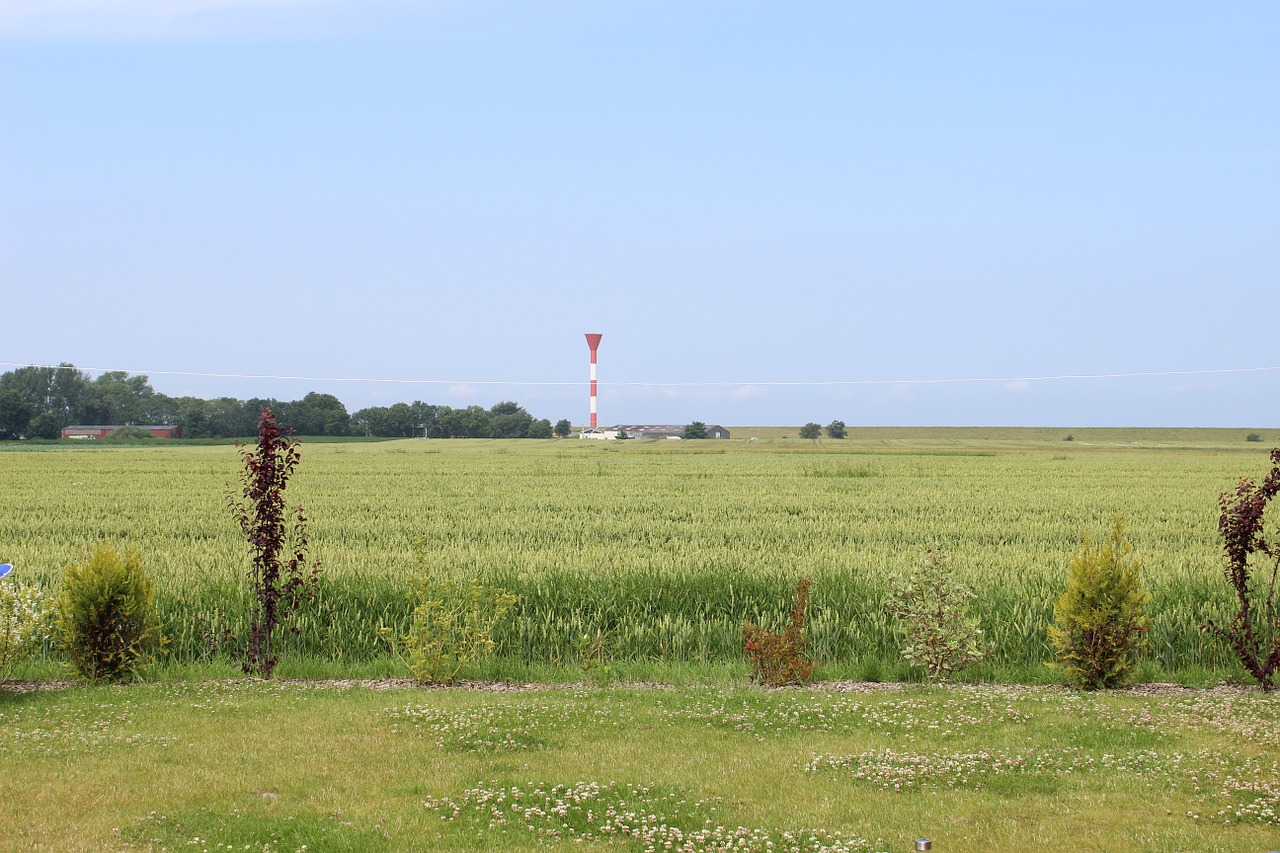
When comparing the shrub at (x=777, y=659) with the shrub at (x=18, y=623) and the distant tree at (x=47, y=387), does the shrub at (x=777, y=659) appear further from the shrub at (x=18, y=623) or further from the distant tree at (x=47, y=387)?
the distant tree at (x=47, y=387)

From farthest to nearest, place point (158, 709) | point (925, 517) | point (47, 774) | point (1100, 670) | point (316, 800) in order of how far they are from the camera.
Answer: point (925, 517)
point (1100, 670)
point (158, 709)
point (47, 774)
point (316, 800)

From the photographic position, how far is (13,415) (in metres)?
107

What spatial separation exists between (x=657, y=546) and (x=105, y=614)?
35.3 feet

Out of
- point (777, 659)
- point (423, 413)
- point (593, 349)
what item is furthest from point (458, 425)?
point (777, 659)

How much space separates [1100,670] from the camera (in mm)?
9570

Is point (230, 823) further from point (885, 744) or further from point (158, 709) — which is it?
point (885, 744)

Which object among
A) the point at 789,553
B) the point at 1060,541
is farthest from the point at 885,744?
the point at 1060,541

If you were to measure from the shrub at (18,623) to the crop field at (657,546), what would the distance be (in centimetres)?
174

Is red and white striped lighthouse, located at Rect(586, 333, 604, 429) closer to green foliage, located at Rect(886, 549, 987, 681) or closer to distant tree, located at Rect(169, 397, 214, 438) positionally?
distant tree, located at Rect(169, 397, 214, 438)

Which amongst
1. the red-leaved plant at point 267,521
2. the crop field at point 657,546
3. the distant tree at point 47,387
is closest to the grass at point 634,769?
the red-leaved plant at point 267,521

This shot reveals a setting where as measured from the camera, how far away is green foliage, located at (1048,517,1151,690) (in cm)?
940

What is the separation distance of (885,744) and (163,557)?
44.2ft

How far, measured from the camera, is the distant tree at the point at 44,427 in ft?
348

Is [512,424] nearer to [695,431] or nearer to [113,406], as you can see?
[695,431]
